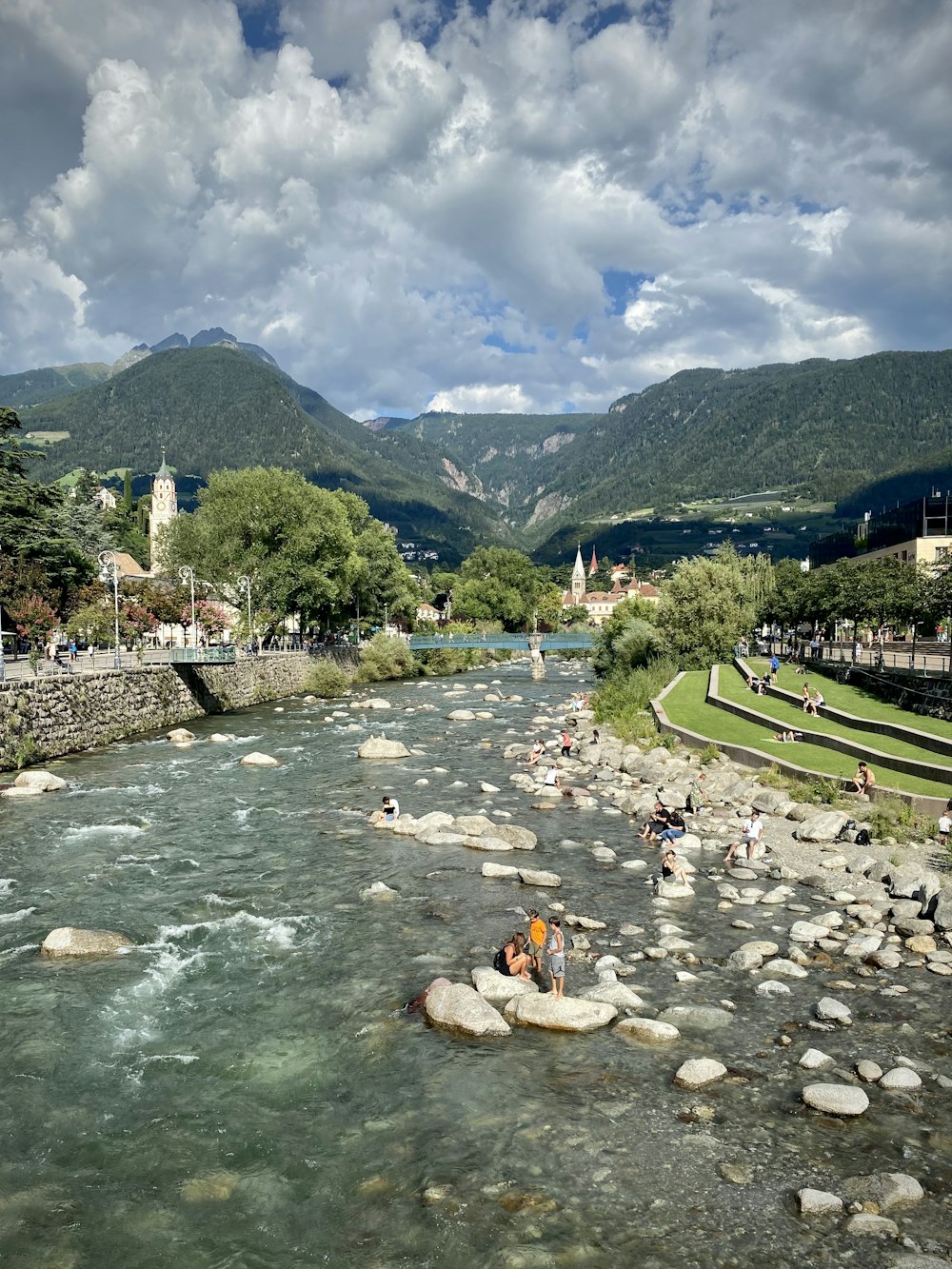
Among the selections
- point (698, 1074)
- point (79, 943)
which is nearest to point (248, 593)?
point (79, 943)

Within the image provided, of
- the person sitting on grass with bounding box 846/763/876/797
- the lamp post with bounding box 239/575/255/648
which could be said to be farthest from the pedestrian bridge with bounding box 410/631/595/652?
the person sitting on grass with bounding box 846/763/876/797

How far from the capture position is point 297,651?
2904 inches

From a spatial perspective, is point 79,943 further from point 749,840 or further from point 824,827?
point 824,827

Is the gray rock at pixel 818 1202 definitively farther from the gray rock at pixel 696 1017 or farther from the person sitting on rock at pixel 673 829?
the person sitting on rock at pixel 673 829

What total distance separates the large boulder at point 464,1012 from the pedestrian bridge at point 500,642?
75.8 metres

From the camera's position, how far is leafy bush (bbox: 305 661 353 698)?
225 feet

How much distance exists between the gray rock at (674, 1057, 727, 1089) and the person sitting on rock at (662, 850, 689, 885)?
8.21 metres

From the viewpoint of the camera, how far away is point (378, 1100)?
444 inches

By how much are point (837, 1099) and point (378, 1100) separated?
19.3ft

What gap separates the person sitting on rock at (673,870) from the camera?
65.3 ft

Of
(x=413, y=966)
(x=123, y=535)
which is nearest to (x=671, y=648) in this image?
(x=413, y=966)

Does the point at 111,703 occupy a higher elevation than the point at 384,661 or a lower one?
higher

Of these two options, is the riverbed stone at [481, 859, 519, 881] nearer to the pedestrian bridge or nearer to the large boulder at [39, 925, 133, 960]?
the large boulder at [39, 925, 133, 960]

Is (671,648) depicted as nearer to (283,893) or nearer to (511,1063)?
(283,893)
